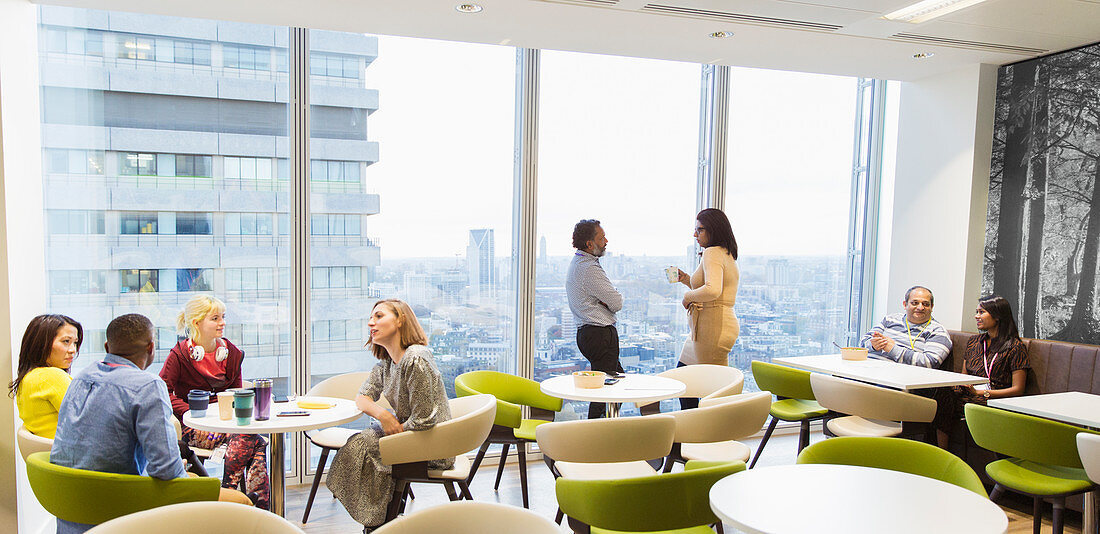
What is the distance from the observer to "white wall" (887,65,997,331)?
5527mm

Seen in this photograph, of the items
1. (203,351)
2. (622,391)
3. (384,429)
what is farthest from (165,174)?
(622,391)

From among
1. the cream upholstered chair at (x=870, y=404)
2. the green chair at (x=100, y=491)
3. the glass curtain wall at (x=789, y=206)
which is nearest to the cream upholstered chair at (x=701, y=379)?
the cream upholstered chair at (x=870, y=404)

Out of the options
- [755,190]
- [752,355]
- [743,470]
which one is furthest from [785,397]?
[743,470]

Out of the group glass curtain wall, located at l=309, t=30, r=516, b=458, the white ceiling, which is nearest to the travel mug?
glass curtain wall, located at l=309, t=30, r=516, b=458

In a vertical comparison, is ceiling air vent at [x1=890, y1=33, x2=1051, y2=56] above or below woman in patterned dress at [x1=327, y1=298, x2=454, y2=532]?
above

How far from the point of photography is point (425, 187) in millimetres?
5215

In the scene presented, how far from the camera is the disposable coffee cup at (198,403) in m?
3.25

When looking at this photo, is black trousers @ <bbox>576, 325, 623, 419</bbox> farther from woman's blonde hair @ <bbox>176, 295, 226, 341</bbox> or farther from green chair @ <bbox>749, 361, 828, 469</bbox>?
woman's blonde hair @ <bbox>176, 295, 226, 341</bbox>

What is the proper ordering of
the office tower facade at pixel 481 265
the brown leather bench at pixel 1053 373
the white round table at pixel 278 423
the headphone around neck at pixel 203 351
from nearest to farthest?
the white round table at pixel 278 423, the headphone around neck at pixel 203 351, the brown leather bench at pixel 1053 373, the office tower facade at pixel 481 265

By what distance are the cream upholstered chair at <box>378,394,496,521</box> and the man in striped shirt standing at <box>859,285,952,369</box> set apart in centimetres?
312

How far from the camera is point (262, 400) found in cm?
328

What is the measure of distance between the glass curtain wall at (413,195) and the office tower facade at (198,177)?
0.05 feet

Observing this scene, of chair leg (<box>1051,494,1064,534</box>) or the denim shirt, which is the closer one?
the denim shirt

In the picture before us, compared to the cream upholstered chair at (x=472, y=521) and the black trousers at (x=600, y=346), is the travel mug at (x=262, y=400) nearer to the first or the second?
the cream upholstered chair at (x=472, y=521)
